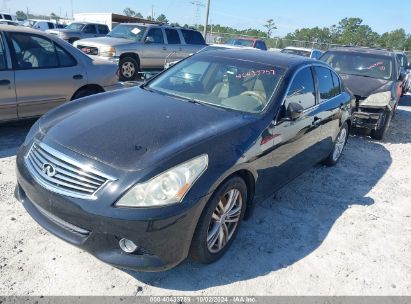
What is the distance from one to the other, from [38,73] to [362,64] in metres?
7.08

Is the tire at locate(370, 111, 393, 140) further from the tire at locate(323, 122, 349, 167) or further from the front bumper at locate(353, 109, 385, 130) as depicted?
the tire at locate(323, 122, 349, 167)

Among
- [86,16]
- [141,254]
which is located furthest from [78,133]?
[86,16]

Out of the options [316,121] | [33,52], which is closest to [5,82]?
[33,52]

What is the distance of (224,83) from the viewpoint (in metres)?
4.01

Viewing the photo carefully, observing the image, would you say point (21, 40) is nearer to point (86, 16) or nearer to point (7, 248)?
point (7, 248)

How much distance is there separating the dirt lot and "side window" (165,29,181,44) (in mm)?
8582

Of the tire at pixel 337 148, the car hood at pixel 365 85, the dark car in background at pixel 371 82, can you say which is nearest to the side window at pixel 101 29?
the dark car in background at pixel 371 82

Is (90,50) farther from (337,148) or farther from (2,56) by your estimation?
(337,148)

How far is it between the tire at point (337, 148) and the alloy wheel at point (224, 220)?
287 centimetres

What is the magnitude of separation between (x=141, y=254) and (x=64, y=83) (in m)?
3.83

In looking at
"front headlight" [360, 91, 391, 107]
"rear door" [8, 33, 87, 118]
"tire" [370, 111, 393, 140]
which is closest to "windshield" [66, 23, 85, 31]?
"rear door" [8, 33, 87, 118]

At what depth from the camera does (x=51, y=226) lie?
108 inches

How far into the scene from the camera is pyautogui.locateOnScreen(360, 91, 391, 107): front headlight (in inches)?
290

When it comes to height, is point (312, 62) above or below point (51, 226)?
above
